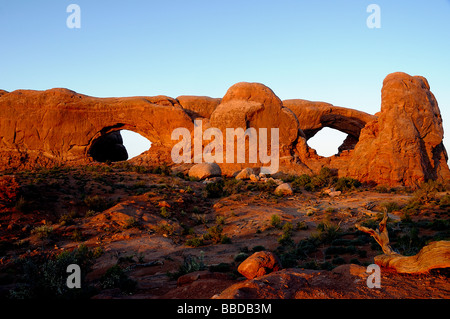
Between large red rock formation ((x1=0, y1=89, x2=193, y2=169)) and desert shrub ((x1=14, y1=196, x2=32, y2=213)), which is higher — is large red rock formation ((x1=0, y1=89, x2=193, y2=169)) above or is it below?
above

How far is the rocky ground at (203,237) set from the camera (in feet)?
16.5

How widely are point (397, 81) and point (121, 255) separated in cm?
2035

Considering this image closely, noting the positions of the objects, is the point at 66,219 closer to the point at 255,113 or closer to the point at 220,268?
the point at 220,268

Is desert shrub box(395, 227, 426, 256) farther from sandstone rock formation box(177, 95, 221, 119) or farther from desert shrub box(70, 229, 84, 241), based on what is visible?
sandstone rock formation box(177, 95, 221, 119)

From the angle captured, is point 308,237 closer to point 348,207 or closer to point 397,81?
point 348,207

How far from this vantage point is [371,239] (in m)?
9.77

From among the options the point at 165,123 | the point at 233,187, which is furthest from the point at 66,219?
the point at 165,123

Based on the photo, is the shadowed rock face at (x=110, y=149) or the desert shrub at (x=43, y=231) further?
the shadowed rock face at (x=110, y=149)

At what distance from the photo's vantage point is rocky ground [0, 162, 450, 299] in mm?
5020

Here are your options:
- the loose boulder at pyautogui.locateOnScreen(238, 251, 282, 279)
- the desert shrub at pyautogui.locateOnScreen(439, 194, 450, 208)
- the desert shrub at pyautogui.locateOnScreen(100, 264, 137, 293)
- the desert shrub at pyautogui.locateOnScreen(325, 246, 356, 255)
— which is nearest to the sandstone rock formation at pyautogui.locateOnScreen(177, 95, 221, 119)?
the desert shrub at pyautogui.locateOnScreen(439, 194, 450, 208)

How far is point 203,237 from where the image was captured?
11000 mm

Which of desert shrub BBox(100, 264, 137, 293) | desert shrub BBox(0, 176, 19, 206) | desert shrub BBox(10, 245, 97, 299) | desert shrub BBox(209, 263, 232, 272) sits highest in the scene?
desert shrub BBox(0, 176, 19, 206)

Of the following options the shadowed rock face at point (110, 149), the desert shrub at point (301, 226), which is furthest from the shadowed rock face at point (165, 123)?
the desert shrub at point (301, 226)

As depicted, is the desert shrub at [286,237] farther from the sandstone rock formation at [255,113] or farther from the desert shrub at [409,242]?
the sandstone rock formation at [255,113]
